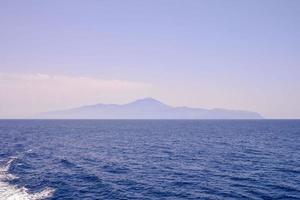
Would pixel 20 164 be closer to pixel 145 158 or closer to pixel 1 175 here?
pixel 1 175

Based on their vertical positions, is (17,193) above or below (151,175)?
below

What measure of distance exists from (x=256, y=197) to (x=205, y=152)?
144 ft

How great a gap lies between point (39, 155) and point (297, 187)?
6252 cm

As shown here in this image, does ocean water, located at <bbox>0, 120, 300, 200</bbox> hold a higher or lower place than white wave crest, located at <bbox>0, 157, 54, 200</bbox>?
higher

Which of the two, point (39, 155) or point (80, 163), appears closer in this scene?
point (80, 163)

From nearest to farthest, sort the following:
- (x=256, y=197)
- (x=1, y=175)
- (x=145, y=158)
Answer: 1. (x=256, y=197)
2. (x=1, y=175)
3. (x=145, y=158)

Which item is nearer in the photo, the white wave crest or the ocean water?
the white wave crest

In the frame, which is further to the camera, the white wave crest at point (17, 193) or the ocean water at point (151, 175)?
the ocean water at point (151, 175)

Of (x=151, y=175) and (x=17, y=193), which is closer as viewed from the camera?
(x=17, y=193)

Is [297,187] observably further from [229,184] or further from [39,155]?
[39,155]

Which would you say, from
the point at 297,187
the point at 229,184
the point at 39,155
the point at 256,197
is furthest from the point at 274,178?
the point at 39,155

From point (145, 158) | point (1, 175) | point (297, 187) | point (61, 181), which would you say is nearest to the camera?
point (297, 187)

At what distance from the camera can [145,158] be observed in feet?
257

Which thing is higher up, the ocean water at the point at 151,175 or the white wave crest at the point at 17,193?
the ocean water at the point at 151,175
